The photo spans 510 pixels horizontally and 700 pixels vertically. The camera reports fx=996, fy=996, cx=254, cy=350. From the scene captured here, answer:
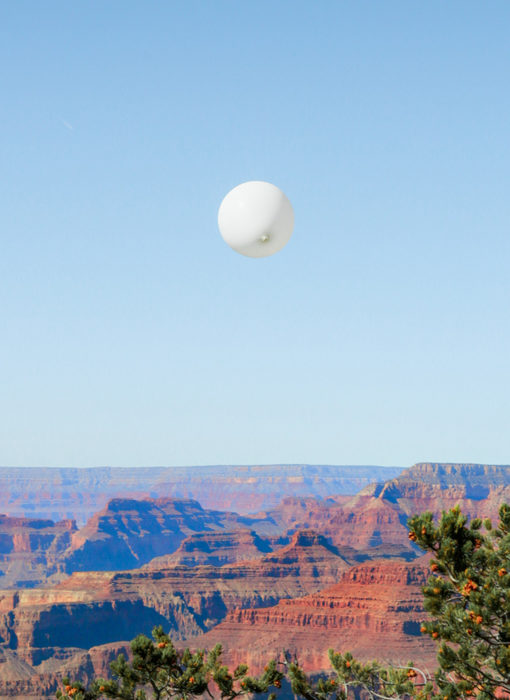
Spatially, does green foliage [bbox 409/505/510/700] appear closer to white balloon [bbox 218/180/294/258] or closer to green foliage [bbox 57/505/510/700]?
green foliage [bbox 57/505/510/700]

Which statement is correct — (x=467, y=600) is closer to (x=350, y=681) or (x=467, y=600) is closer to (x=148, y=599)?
(x=350, y=681)

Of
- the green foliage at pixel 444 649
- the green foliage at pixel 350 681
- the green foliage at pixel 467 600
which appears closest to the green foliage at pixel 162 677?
the green foliage at pixel 444 649

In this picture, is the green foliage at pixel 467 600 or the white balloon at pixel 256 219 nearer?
the white balloon at pixel 256 219

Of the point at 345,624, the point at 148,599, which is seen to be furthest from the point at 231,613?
the point at 148,599

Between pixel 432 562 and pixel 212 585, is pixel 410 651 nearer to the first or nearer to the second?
pixel 212 585

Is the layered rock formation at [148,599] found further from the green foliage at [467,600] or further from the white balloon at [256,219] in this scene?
the white balloon at [256,219]

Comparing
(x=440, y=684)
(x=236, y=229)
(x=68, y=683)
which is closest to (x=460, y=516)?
(x=440, y=684)

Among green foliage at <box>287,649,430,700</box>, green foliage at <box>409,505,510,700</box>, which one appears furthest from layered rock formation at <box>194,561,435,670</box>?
green foliage at <box>409,505,510,700</box>
